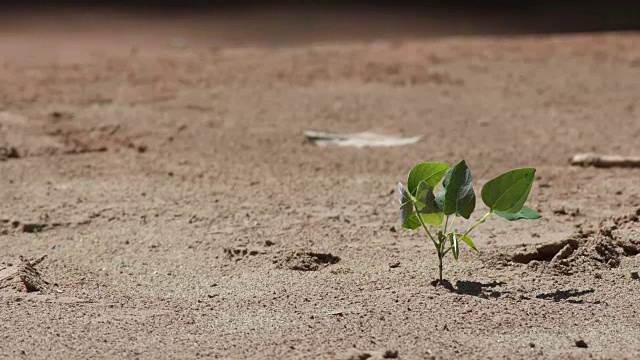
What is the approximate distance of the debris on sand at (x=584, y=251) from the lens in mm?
3461

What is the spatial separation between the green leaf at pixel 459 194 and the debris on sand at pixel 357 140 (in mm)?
2132

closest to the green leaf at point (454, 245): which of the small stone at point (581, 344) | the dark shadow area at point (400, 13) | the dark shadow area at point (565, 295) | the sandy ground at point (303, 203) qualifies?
the sandy ground at point (303, 203)

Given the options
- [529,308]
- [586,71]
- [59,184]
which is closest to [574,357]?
[529,308]

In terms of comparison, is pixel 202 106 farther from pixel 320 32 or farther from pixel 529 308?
pixel 320 32

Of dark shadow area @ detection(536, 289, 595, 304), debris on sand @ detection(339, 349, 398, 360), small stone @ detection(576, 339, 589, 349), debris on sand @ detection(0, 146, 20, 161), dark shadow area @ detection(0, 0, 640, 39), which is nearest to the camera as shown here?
debris on sand @ detection(339, 349, 398, 360)

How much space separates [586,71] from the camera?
6.99 meters

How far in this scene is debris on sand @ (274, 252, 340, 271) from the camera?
142 inches

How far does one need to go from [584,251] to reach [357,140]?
2.11 metres

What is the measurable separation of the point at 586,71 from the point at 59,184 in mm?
3705

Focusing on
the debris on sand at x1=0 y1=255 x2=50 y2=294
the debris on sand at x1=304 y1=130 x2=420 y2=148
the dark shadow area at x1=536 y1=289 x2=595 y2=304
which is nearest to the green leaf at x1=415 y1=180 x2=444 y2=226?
the dark shadow area at x1=536 y1=289 x2=595 y2=304

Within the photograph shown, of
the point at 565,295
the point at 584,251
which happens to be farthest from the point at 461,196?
the point at 584,251

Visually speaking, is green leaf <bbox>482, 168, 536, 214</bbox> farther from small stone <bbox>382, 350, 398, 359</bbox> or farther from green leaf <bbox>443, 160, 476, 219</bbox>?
small stone <bbox>382, 350, 398, 359</bbox>

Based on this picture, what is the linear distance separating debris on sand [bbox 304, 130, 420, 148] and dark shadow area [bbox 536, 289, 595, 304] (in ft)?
7.29

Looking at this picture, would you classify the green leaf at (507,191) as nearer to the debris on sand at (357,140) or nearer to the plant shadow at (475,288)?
the plant shadow at (475,288)
